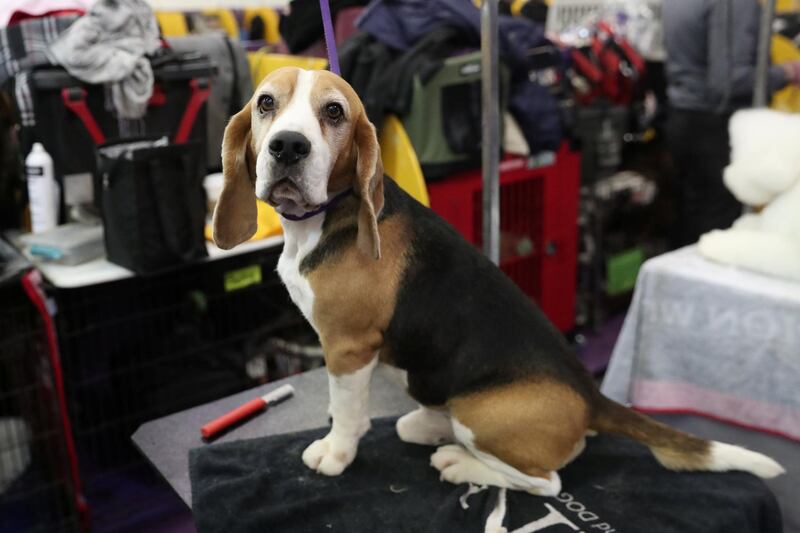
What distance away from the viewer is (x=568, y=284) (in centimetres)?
347

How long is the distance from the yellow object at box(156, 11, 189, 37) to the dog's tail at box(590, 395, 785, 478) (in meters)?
3.39

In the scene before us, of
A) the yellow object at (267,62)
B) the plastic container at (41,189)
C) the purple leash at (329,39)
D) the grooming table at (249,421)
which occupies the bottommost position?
the grooming table at (249,421)

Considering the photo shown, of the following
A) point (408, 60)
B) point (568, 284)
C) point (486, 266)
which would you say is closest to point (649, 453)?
point (486, 266)

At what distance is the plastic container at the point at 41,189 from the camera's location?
7.05 ft

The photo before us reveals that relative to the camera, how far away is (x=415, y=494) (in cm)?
131

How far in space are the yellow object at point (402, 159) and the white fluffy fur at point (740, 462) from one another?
1.45 metres

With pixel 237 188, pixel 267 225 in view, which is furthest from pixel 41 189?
pixel 237 188

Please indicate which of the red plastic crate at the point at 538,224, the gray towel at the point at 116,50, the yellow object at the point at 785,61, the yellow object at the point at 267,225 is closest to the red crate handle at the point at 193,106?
the gray towel at the point at 116,50

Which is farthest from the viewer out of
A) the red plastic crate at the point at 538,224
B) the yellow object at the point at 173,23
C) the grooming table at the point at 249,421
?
the yellow object at the point at 173,23

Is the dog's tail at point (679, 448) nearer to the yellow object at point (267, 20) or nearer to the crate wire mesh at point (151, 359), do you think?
the crate wire mesh at point (151, 359)

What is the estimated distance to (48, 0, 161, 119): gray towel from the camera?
85.1 inches

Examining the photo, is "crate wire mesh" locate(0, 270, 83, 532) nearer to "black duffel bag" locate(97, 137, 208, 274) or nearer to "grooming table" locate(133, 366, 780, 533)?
"black duffel bag" locate(97, 137, 208, 274)

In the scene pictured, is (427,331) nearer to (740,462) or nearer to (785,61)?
(740,462)

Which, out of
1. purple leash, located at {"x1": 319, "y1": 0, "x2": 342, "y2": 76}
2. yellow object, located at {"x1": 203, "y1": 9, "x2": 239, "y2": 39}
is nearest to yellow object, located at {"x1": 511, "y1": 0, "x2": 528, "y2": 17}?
yellow object, located at {"x1": 203, "y1": 9, "x2": 239, "y2": 39}
